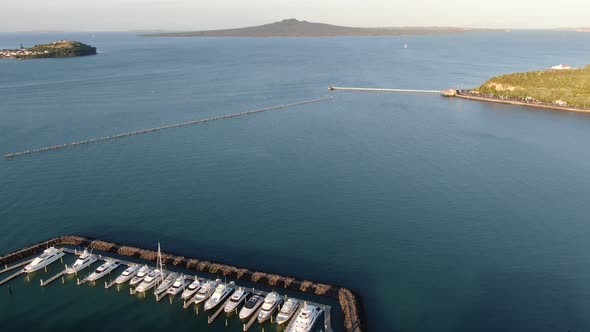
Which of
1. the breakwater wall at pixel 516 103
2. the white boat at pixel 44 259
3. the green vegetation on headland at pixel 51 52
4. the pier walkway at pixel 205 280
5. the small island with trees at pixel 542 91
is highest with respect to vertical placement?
the green vegetation on headland at pixel 51 52

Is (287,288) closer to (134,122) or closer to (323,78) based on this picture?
(134,122)

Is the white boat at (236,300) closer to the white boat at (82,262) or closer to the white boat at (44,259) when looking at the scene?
the white boat at (82,262)

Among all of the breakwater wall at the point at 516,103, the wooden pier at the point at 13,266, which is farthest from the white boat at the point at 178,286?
the breakwater wall at the point at 516,103

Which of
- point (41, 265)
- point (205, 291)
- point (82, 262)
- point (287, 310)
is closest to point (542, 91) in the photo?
point (287, 310)

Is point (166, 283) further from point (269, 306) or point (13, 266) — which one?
point (13, 266)

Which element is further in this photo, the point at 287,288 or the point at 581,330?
the point at 287,288

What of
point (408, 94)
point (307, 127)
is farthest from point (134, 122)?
point (408, 94)
